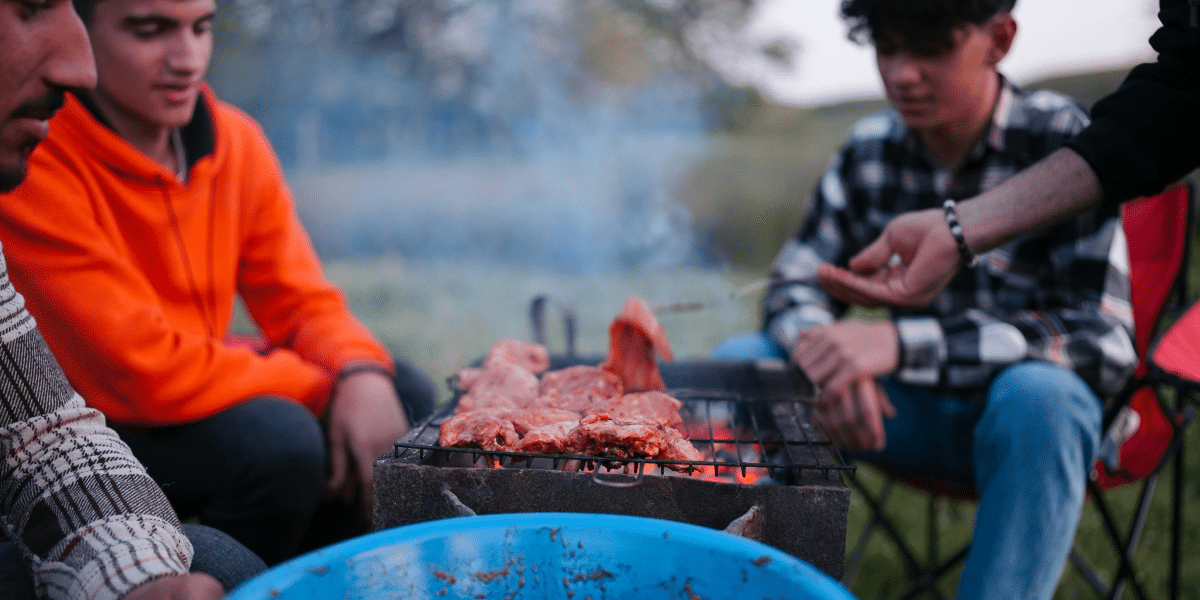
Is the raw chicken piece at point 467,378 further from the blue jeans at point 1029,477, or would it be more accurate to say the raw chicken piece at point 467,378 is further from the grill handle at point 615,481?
the blue jeans at point 1029,477

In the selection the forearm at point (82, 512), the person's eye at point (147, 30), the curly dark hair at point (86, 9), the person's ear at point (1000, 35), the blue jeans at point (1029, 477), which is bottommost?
the blue jeans at point (1029, 477)

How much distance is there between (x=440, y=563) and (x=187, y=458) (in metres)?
1.10

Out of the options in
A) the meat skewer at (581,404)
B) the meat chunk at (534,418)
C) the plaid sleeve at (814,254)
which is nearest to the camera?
the meat skewer at (581,404)

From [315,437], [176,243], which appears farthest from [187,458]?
[176,243]

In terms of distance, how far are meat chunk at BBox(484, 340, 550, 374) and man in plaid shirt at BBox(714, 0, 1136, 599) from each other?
2.88ft

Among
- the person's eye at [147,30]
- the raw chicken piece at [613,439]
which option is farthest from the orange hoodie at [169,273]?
the raw chicken piece at [613,439]

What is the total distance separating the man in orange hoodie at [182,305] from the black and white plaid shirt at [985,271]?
1.61 meters

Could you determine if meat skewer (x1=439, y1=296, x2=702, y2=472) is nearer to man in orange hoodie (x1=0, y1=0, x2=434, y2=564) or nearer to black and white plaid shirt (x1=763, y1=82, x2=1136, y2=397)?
man in orange hoodie (x1=0, y1=0, x2=434, y2=564)

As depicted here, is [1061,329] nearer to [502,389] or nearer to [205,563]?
[502,389]

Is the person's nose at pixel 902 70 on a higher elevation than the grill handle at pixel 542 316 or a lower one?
higher

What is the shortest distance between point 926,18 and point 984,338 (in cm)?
106

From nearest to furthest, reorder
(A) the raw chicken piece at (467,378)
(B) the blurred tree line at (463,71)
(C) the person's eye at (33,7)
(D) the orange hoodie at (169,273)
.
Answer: (C) the person's eye at (33,7) → (D) the orange hoodie at (169,273) → (A) the raw chicken piece at (467,378) → (B) the blurred tree line at (463,71)

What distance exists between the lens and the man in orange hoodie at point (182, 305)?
174cm

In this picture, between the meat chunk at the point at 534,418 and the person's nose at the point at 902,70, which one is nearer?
the meat chunk at the point at 534,418
